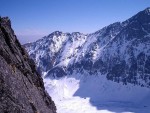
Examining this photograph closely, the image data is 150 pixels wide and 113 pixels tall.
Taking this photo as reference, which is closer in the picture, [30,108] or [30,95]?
[30,108]

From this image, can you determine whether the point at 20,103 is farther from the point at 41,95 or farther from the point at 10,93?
the point at 41,95

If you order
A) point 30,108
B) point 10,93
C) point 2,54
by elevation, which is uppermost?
point 2,54

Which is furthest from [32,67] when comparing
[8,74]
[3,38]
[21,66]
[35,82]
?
[8,74]

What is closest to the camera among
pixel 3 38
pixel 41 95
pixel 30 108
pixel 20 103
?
pixel 20 103

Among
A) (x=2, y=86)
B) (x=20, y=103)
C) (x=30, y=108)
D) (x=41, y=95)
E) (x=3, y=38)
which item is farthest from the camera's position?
(x=41, y=95)

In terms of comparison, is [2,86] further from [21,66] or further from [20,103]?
[21,66]

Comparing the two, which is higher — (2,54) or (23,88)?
(2,54)

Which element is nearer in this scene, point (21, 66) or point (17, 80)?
point (17, 80)

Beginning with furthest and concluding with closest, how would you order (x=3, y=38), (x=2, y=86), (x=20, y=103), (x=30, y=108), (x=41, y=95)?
(x=41, y=95), (x=3, y=38), (x=30, y=108), (x=20, y=103), (x=2, y=86)

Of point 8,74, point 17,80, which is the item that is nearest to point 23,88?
point 17,80
